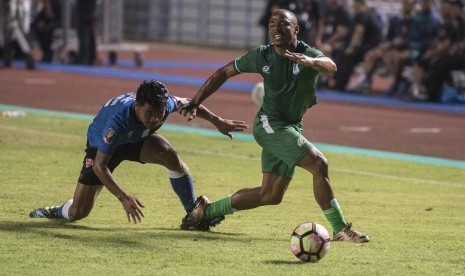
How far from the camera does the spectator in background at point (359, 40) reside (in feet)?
86.7

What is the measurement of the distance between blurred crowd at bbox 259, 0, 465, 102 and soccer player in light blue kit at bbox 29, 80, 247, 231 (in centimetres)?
1453

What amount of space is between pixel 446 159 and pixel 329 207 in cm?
732

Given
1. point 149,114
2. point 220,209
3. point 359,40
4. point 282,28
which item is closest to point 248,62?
point 282,28

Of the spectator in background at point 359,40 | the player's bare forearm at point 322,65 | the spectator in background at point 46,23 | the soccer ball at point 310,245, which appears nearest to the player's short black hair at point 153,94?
the player's bare forearm at point 322,65

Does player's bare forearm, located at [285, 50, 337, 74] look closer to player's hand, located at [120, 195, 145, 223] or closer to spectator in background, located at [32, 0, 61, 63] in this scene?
player's hand, located at [120, 195, 145, 223]

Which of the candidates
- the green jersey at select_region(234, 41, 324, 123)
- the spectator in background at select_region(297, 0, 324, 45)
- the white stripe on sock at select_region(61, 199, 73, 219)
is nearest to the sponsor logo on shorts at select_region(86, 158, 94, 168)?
the white stripe on sock at select_region(61, 199, 73, 219)

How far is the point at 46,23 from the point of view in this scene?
31.7m

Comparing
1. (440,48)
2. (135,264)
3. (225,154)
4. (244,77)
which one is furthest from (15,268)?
(244,77)

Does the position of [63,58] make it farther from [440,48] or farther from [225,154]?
[225,154]

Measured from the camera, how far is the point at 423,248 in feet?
31.7

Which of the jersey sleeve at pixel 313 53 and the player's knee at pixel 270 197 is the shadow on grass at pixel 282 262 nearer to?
the player's knee at pixel 270 197

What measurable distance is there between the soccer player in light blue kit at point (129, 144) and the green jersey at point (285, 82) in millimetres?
463

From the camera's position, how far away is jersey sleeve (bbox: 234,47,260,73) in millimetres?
10055

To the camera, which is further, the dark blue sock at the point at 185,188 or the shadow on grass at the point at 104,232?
the dark blue sock at the point at 185,188
